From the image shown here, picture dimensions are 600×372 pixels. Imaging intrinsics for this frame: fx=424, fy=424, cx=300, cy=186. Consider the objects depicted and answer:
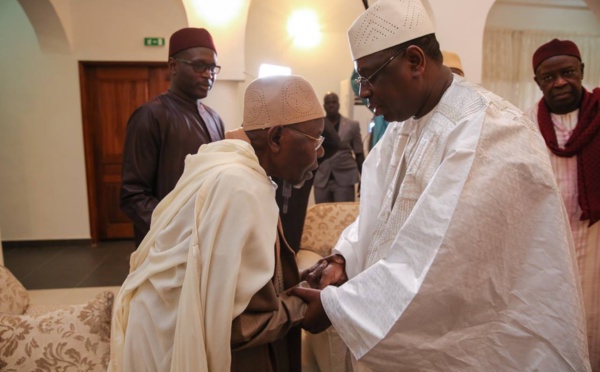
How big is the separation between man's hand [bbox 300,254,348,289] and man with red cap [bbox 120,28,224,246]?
96 cm

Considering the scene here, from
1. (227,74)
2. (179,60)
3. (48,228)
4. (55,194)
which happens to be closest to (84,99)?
(55,194)

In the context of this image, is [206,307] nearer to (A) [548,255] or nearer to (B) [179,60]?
(A) [548,255]

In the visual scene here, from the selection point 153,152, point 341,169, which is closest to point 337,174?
point 341,169

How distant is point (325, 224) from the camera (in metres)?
3.39

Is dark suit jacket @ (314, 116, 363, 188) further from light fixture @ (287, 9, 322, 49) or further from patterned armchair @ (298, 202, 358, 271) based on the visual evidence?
light fixture @ (287, 9, 322, 49)

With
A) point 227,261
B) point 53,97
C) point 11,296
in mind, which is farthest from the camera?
point 53,97

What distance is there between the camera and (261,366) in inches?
49.1

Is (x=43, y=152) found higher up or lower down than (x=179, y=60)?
lower down

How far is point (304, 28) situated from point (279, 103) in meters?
6.43

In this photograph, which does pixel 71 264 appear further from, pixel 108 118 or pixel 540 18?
pixel 540 18

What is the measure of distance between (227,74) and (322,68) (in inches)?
134

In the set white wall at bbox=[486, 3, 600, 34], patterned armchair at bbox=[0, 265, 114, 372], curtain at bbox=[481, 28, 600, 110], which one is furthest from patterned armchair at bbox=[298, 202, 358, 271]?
white wall at bbox=[486, 3, 600, 34]

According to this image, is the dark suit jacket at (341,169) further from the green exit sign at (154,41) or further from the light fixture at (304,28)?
the green exit sign at (154,41)

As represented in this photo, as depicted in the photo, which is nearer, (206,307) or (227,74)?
(206,307)
